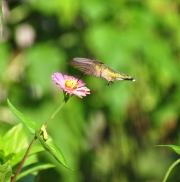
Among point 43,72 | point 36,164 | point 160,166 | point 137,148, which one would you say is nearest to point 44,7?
point 43,72

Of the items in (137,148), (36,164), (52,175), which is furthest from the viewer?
(137,148)

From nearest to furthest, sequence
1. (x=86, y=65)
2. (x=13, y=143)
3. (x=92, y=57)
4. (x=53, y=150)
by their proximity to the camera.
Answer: (x=53, y=150) < (x=86, y=65) < (x=13, y=143) < (x=92, y=57)

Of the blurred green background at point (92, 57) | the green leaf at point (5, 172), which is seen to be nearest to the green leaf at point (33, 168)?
the green leaf at point (5, 172)

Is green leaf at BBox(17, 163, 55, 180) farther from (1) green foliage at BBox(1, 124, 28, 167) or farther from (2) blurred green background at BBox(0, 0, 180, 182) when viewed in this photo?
(2) blurred green background at BBox(0, 0, 180, 182)

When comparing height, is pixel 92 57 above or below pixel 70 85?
below

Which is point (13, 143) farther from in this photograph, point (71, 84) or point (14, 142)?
point (71, 84)

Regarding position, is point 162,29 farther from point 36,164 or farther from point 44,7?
point 36,164

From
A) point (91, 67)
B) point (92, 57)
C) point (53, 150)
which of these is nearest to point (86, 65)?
point (91, 67)
